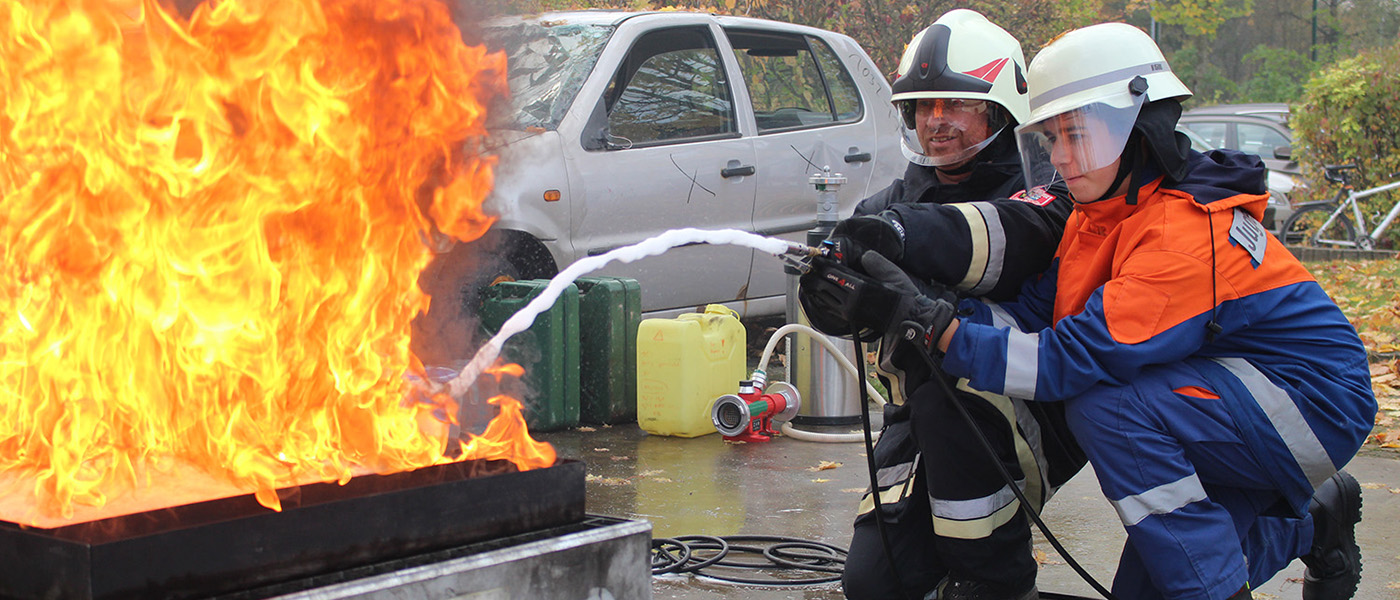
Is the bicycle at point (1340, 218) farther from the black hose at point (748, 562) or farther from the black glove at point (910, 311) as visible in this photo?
the black glove at point (910, 311)

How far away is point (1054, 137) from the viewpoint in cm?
303

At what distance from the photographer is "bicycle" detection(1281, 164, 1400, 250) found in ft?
43.2

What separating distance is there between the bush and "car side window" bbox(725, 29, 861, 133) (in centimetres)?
817

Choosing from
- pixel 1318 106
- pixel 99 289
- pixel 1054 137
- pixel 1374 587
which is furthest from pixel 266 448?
pixel 1318 106

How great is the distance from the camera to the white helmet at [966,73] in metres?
3.42

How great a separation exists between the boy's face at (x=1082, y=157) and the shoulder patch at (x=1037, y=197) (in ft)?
0.85

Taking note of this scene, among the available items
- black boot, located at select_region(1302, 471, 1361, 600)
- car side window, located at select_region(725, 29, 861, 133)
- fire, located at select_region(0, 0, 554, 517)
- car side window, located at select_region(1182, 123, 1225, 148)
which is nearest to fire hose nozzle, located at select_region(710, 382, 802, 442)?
car side window, located at select_region(725, 29, 861, 133)

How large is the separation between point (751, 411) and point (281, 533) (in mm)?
3670

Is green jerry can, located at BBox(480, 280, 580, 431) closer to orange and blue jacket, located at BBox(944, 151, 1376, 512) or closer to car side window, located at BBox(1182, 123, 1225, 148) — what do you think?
orange and blue jacket, located at BBox(944, 151, 1376, 512)

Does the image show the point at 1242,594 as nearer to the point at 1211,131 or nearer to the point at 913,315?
the point at 913,315

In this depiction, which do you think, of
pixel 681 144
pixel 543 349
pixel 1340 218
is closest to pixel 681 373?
pixel 543 349

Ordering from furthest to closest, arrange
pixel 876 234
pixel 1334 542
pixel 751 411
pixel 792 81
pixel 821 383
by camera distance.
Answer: pixel 792 81, pixel 821 383, pixel 751 411, pixel 1334 542, pixel 876 234

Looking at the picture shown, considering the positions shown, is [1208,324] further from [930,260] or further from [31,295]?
[31,295]

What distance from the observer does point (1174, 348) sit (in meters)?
2.74
